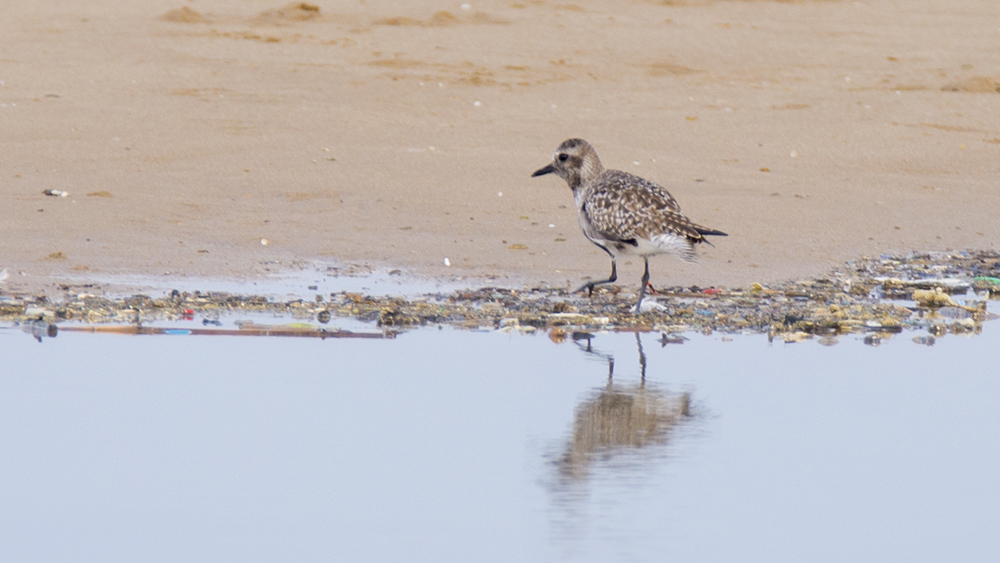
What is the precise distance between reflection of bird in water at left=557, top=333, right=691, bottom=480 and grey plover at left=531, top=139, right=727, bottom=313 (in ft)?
4.95

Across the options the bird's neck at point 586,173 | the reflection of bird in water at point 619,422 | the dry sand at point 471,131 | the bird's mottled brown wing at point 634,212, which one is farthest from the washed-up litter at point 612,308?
the reflection of bird in water at point 619,422

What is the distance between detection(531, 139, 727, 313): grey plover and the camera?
690 cm

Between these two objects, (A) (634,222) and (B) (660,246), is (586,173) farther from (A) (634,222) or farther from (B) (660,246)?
(B) (660,246)

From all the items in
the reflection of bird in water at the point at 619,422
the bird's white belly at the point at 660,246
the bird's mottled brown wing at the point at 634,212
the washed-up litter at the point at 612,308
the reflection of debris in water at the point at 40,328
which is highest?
the bird's mottled brown wing at the point at 634,212

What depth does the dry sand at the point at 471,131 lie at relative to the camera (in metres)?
8.27

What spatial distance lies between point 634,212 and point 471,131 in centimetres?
432

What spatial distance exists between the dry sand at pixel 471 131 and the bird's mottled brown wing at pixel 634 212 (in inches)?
20.2

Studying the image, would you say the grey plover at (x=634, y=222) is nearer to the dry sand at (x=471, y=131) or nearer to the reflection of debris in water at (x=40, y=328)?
the dry sand at (x=471, y=131)

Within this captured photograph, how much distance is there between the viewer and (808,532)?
3926 mm

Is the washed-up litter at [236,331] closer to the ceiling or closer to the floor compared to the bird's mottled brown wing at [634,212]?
closer to the floor

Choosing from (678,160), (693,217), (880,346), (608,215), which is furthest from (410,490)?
(678,160)

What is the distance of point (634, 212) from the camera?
6.97 metres

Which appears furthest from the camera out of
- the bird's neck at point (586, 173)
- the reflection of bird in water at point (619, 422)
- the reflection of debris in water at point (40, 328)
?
the bird's neck at point (586, 173)

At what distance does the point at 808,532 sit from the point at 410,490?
1.08 m
